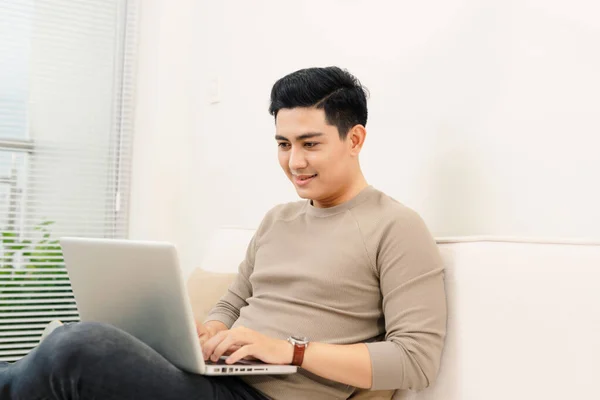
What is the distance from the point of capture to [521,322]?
115cm

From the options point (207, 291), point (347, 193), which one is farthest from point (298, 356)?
point (207, 291)

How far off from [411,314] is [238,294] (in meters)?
0.56

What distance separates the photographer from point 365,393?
137 centimetres

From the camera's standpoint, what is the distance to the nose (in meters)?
1.50

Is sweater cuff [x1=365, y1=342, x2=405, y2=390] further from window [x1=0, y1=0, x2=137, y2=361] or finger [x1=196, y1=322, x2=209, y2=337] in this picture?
window [x1=0, y1=0, x2=137, y2=361]

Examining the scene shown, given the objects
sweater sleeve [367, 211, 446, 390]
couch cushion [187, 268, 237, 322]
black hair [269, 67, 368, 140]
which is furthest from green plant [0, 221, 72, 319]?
sweater sleeve [367, 211, 446, 390]

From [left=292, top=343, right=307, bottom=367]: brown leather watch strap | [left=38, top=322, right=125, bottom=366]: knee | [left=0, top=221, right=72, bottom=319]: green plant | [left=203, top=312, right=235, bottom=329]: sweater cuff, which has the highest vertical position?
[left=38, top=322, right=125, bottom=366]: knee

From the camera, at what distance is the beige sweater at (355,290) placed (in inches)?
49.9

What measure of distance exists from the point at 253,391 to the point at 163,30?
202cm

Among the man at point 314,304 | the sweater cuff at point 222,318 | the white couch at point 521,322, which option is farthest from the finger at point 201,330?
the white couch at point 521,322

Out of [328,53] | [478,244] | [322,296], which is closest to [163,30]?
[328,53]

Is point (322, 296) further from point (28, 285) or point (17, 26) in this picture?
point (17, 26)

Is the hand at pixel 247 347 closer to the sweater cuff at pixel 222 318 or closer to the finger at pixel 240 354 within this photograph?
the finger at pixel 240 354

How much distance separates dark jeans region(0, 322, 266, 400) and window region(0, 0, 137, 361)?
1673 millimetres
